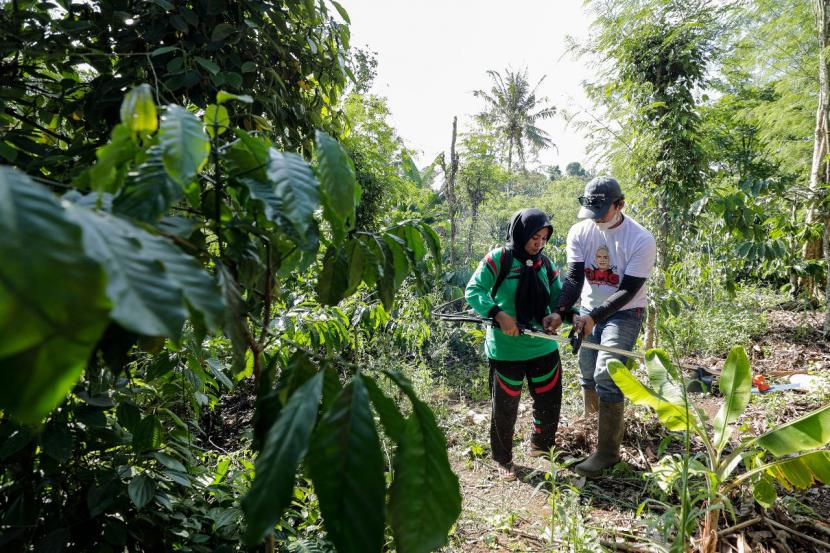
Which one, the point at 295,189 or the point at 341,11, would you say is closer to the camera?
the point at 295,189

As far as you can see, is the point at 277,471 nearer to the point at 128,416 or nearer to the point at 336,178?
the point at 336,178

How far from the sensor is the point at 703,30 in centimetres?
511

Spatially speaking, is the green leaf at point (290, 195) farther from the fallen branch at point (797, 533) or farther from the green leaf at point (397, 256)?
the fallen branch at point (797, 533)

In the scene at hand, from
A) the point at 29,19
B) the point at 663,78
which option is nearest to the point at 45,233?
the point at 29,19

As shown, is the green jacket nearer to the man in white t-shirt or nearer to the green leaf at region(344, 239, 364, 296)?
the man in white t-shirt

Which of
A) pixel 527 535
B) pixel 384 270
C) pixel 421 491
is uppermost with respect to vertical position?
pixel 384 270

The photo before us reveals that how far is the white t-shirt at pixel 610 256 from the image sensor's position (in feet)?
9.55

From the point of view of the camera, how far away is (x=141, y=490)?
1192 millimetres

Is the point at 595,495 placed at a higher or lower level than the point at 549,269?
lower

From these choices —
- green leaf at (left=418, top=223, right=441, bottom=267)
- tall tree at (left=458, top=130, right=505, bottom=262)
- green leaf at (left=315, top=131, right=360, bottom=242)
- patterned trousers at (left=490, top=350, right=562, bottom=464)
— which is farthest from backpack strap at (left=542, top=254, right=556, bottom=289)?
tall tree at (left=458, top=130, right=505, bottom=262)

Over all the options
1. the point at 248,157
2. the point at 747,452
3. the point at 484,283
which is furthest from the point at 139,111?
the point at 484,283

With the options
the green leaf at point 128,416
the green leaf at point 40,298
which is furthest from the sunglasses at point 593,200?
the green leaf at point 40,298

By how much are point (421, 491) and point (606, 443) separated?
2.75 meters

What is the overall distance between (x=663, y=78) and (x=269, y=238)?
5.91 m
